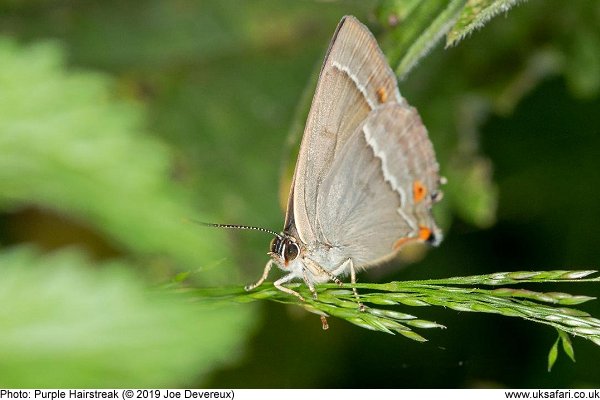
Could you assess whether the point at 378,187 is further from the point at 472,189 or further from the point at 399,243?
the point at 472,189

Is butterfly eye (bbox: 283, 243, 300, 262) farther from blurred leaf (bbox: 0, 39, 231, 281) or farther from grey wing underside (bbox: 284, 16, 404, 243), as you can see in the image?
Result: blurred leaf (bbox: 0, 39, 231, 281)

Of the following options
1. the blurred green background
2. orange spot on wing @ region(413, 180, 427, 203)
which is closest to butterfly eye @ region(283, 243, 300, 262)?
the blurred green background

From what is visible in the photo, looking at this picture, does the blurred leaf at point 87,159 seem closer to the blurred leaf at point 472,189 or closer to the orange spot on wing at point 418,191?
the orange spot on wing at point 418,191

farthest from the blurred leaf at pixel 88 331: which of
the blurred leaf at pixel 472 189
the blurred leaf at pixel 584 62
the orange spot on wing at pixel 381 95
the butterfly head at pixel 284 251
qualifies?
the blurred leaf at pixel 584 62
